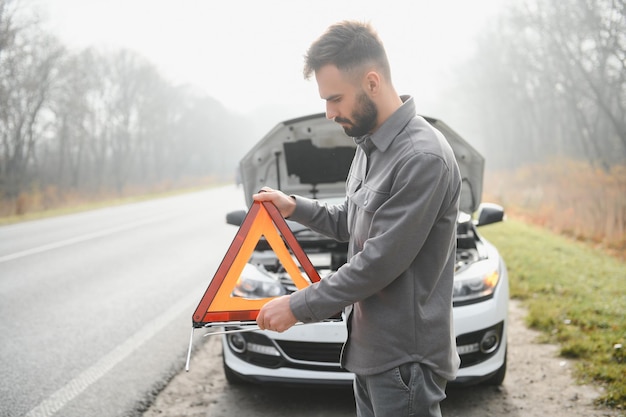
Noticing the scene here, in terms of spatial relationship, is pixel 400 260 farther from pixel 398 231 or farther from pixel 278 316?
pixel 278 316

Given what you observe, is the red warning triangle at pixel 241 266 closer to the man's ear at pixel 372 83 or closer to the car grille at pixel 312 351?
the man's ear at pixel 372 83

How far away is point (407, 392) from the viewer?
1644 millimetres

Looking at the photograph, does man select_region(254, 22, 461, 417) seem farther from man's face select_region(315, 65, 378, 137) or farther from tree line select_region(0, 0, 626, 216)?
tree line select_region(0, 0, 626, 216)

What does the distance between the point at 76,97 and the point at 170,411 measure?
118 ft

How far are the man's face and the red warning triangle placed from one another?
0.49 meters

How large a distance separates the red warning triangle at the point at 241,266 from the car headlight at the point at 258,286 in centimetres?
163

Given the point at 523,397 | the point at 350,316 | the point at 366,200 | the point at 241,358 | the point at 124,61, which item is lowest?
the point at 523,397

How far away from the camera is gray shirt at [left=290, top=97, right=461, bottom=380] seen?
1.52 metres

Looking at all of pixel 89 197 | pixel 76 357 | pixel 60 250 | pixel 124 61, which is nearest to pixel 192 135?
pixel 124 61

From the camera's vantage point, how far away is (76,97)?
34.8m

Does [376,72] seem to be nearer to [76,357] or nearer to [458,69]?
[76,357]

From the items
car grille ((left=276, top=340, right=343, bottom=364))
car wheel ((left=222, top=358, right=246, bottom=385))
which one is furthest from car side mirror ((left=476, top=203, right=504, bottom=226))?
car wheel ((left=222, top=358, right=246, bottom=385))

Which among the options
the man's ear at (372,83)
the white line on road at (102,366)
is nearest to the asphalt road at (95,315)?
the white line on road at (102,366)

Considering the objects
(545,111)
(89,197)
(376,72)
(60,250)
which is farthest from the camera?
(545,111)
